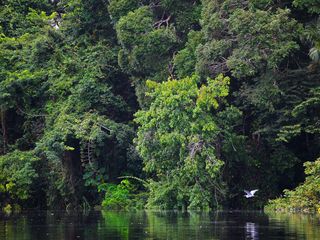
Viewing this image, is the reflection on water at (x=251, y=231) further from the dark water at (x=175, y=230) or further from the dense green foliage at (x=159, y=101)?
the dense green foliage at (x=159, y=101)

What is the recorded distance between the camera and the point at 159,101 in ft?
110

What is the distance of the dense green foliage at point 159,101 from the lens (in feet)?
107

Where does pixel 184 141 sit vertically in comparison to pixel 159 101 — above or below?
below

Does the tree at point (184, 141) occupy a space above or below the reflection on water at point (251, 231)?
above

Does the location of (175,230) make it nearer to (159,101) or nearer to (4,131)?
(159,101)

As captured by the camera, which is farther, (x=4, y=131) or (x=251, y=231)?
(x=4, y=131)

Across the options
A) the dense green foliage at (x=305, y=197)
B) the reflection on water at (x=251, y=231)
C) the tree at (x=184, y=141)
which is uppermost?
the tree at (x=184, y=141)

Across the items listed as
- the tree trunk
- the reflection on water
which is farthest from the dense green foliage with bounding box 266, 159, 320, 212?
the tree trunk

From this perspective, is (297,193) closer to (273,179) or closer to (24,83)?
(273,179)

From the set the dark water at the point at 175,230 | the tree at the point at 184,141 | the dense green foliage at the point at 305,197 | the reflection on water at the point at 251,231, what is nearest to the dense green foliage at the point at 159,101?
the tree at the point at 184,141

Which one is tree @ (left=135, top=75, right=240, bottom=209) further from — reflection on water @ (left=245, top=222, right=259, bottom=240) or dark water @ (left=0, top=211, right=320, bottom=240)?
reflection on water @ (left=245, top=222, right=259, bottom=240)

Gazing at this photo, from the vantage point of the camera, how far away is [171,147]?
33281 mm

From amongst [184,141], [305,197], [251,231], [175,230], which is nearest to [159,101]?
[184,141]

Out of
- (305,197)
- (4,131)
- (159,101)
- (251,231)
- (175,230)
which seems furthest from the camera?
(4,131)
